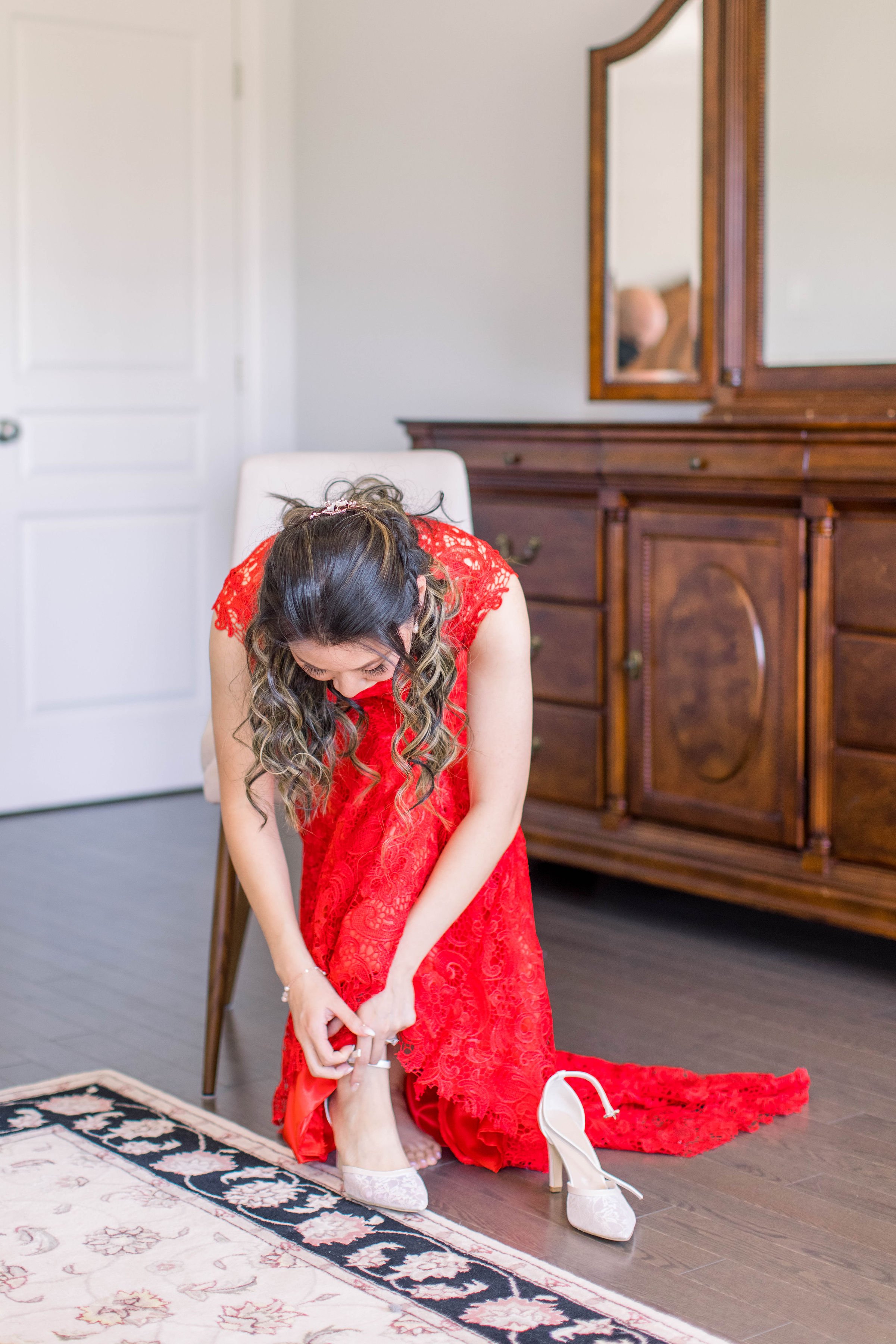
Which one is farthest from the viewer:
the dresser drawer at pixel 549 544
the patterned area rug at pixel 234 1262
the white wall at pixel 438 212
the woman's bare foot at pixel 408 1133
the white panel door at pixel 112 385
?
the white panel door at pixel 112 385

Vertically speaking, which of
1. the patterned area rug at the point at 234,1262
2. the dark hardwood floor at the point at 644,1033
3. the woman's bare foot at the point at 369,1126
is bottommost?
the dark hardwood floor at the point at 644,1033

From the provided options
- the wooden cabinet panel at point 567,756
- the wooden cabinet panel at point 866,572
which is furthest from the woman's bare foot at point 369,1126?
the wooden cabinet panel at point 567,756

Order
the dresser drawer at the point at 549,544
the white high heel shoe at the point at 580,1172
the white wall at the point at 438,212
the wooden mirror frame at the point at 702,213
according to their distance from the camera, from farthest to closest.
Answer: the white wall at the point at 438,212 → the wooden mirror frame at the point at 702,213 → the dresser drawer at the point at 549,544 → the white high heel shoe at the point at 580,1172

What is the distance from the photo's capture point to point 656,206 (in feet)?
11.8

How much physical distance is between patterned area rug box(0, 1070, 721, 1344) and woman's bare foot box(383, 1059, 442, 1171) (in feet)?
0.42

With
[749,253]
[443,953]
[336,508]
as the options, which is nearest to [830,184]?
[749,253]

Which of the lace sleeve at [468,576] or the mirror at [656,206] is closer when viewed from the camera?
the lace sleeve at [468,576]

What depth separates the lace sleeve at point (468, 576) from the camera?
6.57 ft

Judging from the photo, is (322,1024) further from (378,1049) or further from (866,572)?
(866,572)

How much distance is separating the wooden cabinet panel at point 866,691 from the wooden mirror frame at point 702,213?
0.88 meters

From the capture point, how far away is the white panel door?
428cm

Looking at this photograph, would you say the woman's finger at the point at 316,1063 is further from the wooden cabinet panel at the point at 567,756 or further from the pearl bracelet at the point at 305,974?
the wooden cabinet panel at the point at 567,756

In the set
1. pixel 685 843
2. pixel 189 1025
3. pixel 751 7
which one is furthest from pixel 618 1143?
pixel 751 7

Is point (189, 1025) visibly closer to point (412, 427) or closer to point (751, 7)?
point (412, 427)
